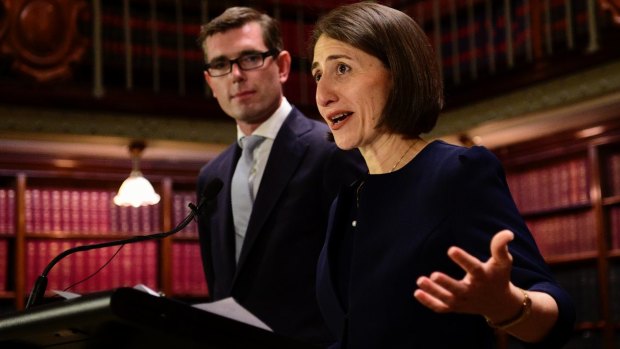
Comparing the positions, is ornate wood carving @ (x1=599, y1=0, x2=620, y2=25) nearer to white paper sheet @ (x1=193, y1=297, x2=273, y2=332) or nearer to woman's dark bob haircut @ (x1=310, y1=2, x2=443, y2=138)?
woman's dark bob haircut @ (x1=310, y1=2, x2=443, y2=138)

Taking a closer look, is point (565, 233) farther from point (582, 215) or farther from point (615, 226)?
point (615, 226)

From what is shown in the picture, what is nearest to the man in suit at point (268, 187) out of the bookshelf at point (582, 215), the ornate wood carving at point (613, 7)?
→ the ornate wood carving at point (613, 7)

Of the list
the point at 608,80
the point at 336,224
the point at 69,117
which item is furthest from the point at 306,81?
the point at 336,224

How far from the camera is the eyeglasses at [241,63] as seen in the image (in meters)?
3.04

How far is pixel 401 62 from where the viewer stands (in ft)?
5.84

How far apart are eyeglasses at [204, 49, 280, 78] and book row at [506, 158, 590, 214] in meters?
3.91

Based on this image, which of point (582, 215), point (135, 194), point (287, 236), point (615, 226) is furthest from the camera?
point (582, 215)

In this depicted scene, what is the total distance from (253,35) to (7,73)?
3.74m

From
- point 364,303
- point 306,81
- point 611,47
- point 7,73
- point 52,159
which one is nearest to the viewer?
point 364,303

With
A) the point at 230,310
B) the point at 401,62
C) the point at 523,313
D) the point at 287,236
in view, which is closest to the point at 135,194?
the point at 287,236

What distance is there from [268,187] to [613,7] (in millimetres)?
3664

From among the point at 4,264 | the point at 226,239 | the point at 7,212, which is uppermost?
the point at 7,212

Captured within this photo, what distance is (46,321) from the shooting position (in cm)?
153

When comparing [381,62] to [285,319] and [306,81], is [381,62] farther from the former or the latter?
[306,81]
